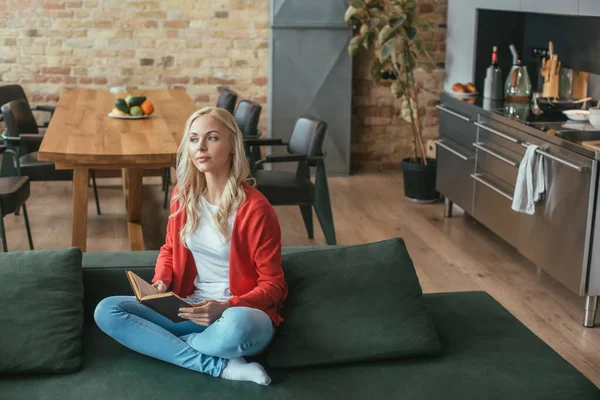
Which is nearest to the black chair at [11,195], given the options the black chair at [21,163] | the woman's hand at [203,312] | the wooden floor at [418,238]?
the black chair at [21,163]

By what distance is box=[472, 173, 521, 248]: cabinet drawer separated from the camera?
16.9 ft

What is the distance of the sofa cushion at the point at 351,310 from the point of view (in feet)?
9.38

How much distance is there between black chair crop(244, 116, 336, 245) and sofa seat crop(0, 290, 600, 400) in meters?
2.31

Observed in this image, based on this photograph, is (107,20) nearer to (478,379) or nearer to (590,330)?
(590,330)

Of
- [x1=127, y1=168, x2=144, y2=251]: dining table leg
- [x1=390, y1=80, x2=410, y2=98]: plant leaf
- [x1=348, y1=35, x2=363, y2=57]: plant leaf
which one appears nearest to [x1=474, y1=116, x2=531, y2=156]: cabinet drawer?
[x1=390, y1=80, x2=410, y2=98]: plant leaf

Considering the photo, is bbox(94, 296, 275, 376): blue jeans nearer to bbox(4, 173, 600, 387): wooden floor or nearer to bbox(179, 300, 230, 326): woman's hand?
bbox(179, 300, 230, 326): woman's hand

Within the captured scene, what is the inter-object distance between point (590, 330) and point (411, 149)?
4074 millimetres

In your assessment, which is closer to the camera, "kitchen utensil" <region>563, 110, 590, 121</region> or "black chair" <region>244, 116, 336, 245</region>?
"kitchen utensil" <region>563, 110, 590, 121</region>

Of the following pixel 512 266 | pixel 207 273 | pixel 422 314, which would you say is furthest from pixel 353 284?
pixel 512 266

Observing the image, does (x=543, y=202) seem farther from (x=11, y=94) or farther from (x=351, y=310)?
(x=11, y=94)

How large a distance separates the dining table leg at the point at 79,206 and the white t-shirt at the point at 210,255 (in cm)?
176

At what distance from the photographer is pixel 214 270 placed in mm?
3049

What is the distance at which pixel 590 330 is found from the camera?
4.31 meters

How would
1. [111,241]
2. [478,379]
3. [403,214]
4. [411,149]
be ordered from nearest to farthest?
[478,379] < [111,241] < [403,214] < [411,149]
